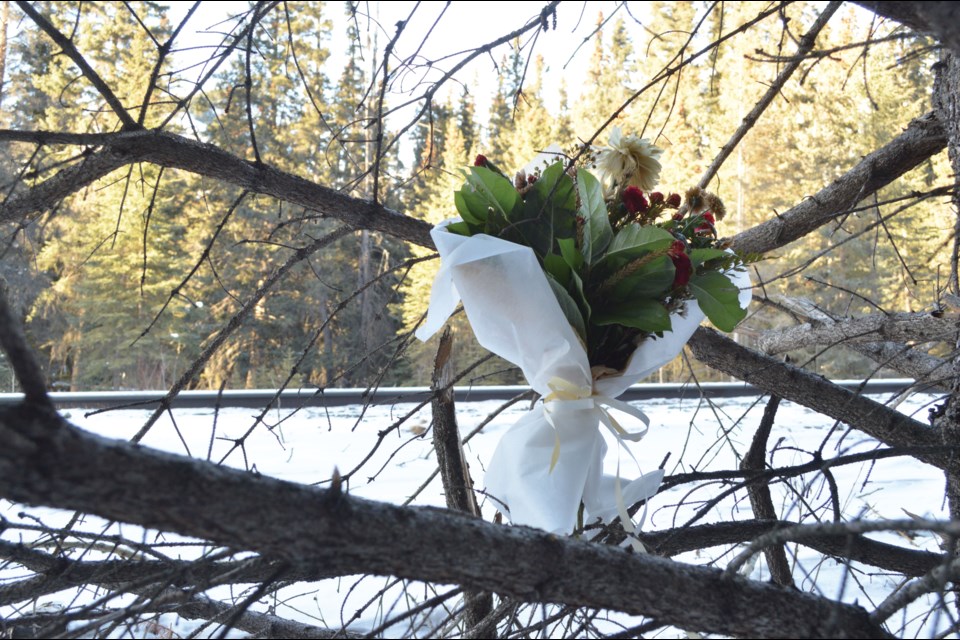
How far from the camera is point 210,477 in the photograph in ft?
1.85

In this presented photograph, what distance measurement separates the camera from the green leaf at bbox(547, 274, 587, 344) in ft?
4.50

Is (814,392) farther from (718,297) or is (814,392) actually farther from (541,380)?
(541,380)

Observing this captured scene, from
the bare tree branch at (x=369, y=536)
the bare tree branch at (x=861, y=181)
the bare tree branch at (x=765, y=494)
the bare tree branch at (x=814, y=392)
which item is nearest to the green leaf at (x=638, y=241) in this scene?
the bare tree branch at (x=861, y=181)

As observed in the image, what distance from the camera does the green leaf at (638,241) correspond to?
1.33 m

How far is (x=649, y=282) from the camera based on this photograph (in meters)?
1.38

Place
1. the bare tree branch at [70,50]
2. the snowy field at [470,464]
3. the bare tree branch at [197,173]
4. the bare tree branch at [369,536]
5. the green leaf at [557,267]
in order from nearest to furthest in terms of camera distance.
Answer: the bare tree branch at [369,536], the bare tree branch at [70,50], the bare tree branch at [197,173], the green leaf at [557,267], the snowy field at [470,464]

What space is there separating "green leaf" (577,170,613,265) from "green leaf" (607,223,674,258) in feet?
0.11

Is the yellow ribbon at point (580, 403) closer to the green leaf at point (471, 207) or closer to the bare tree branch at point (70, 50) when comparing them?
the green leaf at point (471, 207)

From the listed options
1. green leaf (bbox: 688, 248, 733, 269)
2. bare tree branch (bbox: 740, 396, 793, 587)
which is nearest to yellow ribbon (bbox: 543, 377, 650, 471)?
green leaf (bbox: 688, 248, 733, 269)

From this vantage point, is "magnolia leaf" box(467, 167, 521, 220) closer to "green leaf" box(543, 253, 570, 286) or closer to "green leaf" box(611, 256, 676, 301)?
"green leaf" box(543, 253, 570, 286)

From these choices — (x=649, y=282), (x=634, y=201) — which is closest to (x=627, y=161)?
(x=634, y=201)

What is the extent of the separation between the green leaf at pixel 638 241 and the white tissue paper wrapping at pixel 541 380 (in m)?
0.18

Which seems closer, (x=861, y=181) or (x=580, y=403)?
(x=580, y=403)

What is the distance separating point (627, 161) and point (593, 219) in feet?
1.08
